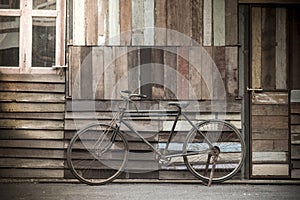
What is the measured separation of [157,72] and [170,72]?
0.49 feet

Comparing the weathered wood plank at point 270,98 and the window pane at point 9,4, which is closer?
the window pane at point 9,4

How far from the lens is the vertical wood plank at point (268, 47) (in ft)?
27.4

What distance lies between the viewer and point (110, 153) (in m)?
8.10

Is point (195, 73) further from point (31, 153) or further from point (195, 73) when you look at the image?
point (31, 153)

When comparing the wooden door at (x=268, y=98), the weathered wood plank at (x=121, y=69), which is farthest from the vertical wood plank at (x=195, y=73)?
the weathered wood plank at (x=121, y=69)

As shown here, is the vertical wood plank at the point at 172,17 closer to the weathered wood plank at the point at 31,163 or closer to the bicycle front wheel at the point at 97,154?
the bicycle front wheel at the point at 97,154

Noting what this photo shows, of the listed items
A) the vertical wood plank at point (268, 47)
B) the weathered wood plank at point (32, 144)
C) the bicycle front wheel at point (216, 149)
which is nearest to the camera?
the bicycle front wheel at point (216, 149)

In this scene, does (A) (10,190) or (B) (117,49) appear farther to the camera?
(B) (117,49)

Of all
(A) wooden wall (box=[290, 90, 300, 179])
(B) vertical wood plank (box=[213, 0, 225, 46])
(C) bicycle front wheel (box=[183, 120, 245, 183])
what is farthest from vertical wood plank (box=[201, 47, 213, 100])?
(A) wooden wall (box=[290, 90, 300, 179])

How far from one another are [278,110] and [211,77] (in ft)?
2.87

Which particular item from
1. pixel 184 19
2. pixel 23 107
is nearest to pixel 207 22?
pixel 184 19

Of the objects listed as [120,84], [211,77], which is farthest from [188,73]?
[120,84]

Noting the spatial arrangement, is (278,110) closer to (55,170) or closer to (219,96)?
(219,96)

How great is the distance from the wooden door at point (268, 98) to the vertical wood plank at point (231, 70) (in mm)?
191
